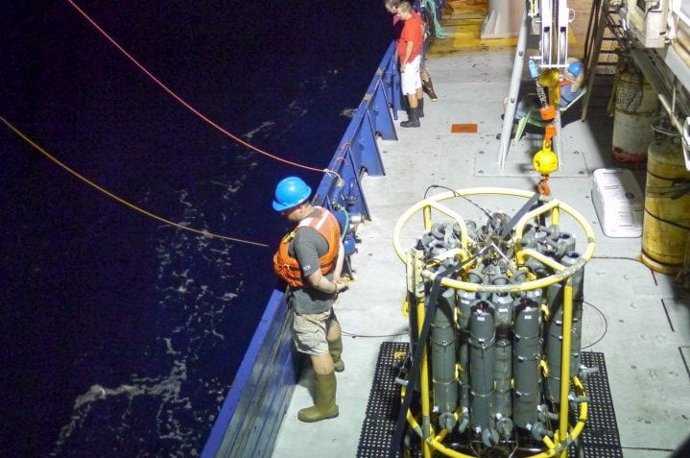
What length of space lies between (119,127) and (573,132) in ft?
45.7

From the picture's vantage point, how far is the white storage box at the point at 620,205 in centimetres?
675

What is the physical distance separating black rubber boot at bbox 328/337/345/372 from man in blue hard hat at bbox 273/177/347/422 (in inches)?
18.1

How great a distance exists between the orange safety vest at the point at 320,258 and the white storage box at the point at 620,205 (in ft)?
11.9

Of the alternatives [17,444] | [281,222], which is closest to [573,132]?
[281,222]

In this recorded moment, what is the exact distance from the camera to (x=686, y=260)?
5879 millimetres

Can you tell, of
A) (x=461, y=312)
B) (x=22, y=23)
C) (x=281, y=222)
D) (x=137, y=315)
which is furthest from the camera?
(x=22, y=23)

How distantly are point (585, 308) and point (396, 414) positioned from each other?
7.31 ft

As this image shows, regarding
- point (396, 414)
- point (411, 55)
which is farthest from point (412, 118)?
point (396, 414)

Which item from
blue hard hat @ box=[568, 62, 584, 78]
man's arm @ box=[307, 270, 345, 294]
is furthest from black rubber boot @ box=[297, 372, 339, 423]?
blue hard hat @ box=[568, 62, 584, 78]

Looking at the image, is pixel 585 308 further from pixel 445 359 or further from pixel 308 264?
pixel 308 264

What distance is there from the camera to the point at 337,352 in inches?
216

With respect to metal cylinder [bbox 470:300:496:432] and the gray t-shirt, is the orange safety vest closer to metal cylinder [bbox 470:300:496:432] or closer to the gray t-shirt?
the gray t-shirt

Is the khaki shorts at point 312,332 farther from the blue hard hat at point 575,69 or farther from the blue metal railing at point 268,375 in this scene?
the blue hard hat at point 575,69

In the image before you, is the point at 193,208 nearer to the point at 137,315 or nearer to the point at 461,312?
the point at 137,315
